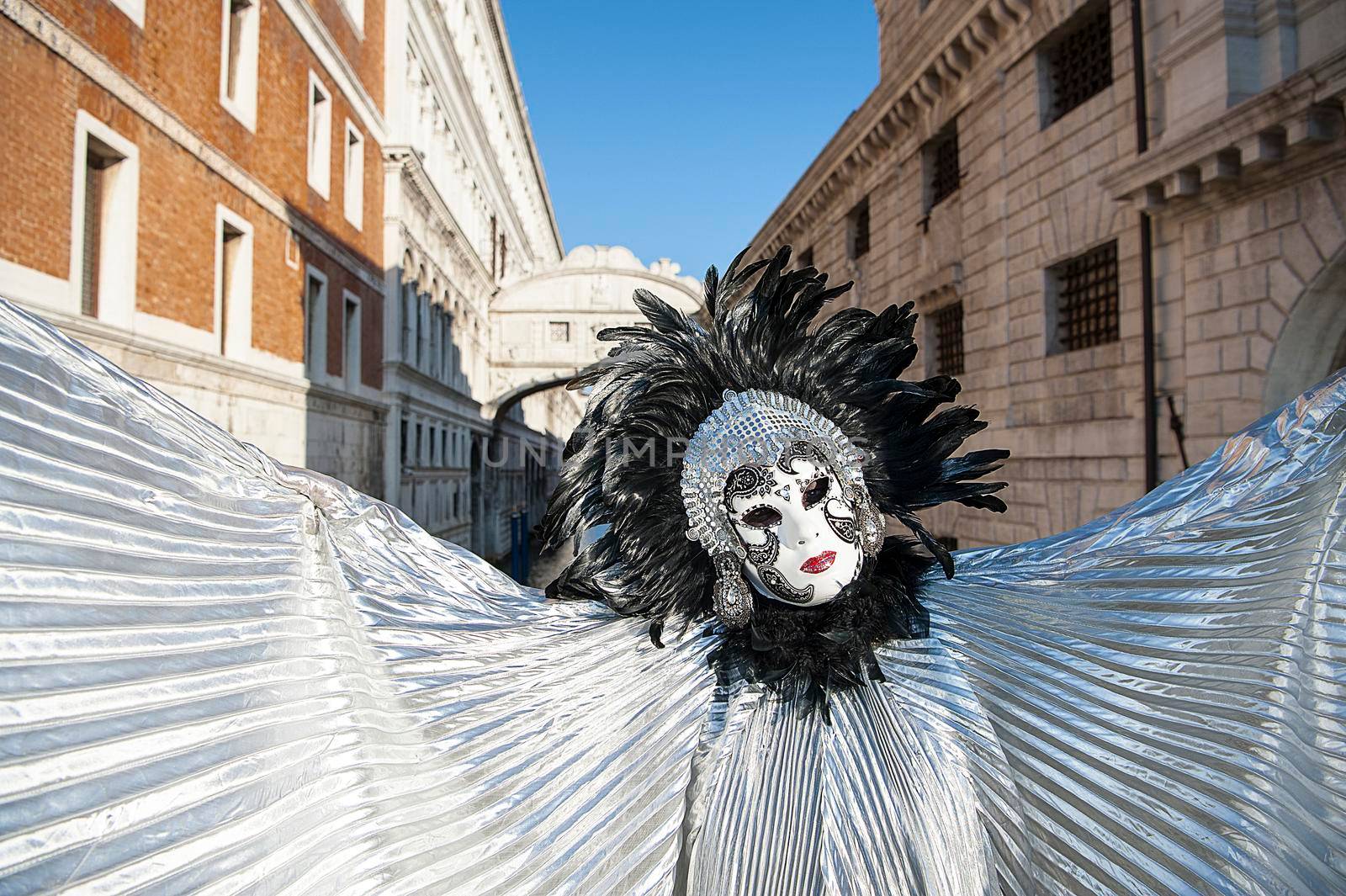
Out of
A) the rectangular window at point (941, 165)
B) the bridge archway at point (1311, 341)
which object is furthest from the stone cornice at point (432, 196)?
the bridge archway at point (1311, 341)

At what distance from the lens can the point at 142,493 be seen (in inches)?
51.3

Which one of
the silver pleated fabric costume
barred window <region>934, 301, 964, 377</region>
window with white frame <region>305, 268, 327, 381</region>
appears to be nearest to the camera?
the silver pleated fabric costume

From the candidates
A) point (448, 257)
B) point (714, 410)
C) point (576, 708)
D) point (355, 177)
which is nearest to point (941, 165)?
point (355, 177)

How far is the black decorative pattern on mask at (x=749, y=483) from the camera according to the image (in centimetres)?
186

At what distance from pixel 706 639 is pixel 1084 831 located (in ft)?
2.80

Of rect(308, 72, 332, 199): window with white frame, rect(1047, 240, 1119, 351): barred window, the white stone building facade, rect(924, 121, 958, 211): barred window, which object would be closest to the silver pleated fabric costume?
rect(1047, 240, 1119, 351): barred window

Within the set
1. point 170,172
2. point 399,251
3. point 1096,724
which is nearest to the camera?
point 1096,724

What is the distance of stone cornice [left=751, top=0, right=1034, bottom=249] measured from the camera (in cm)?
1070

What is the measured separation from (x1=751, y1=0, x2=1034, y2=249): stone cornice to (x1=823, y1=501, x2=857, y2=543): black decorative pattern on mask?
10541mm

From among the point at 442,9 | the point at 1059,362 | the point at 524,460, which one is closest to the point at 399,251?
the point at 442,9

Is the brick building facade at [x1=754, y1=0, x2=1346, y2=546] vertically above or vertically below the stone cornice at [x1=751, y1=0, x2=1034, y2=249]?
below

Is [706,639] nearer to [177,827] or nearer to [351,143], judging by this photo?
[177,827]

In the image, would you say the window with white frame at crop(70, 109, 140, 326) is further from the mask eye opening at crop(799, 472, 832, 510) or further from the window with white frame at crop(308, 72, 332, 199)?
the mask eye opening at crop(799, 472, 832, 510)

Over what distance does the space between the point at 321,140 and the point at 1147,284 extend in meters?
12.5
